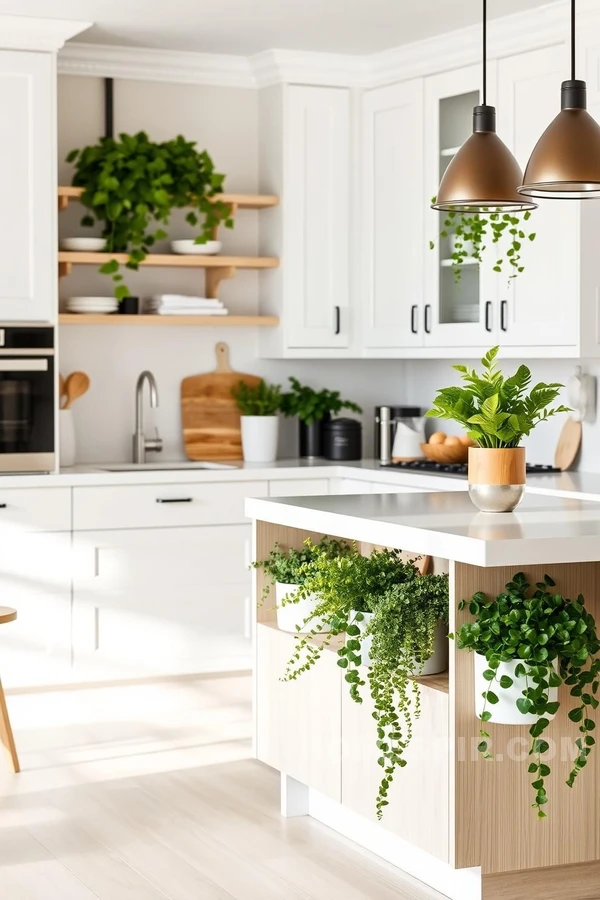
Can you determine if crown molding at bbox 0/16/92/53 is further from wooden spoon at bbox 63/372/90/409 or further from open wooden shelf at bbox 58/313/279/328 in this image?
wooden spoon at bbox 63/372/90/409

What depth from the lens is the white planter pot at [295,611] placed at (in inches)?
139

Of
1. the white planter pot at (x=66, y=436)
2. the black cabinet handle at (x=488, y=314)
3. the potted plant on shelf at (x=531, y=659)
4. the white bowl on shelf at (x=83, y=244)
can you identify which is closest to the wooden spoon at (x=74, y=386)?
the white planter pot at (x=66, y=436)

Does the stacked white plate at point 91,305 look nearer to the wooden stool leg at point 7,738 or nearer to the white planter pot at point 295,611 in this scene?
the wooden stool leg at point 7,738

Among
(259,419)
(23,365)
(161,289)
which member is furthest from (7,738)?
(161,289)

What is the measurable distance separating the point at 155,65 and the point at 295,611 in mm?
3041

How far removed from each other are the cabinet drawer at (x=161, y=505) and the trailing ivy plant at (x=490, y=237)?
4.05 feet

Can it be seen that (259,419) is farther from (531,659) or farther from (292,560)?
(531,659)

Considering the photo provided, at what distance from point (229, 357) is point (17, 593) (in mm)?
1544

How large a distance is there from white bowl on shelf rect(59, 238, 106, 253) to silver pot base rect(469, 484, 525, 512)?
2.78 m

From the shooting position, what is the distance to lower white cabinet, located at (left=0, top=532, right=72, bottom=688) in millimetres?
5078

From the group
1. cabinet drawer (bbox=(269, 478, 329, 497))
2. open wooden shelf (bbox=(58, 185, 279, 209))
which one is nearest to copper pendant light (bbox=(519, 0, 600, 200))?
cabinet drawer (bbox=(269, 478, 329, 497))

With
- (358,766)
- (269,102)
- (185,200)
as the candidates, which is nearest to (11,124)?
(185,200)

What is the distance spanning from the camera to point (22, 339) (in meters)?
5.24

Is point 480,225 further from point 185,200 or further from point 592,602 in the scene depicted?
point 592,602
